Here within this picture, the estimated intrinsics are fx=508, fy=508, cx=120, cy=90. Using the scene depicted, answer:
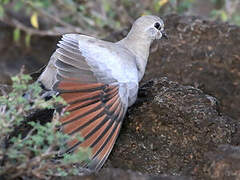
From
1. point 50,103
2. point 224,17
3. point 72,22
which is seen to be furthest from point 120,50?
Answer: point 72,22

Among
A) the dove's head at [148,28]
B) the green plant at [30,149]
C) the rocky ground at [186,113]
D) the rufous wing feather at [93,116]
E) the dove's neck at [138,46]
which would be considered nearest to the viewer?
the green plant at [30,149]

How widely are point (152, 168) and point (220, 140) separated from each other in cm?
56

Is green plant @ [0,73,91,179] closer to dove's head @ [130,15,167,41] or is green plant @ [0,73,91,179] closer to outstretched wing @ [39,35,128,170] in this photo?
outstretched wing @ [39,35,128,170]

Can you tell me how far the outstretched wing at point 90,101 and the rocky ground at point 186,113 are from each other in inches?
7.3

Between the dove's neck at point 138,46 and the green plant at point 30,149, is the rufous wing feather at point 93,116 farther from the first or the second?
the dove's neck at point 138,46

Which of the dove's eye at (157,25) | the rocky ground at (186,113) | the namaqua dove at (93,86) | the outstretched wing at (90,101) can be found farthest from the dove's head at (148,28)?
the outstretched wing at (90,101)

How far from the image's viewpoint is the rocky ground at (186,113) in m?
3.52

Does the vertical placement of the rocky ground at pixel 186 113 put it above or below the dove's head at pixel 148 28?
below

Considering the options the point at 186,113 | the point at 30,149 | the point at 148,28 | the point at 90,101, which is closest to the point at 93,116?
the point at 90,101

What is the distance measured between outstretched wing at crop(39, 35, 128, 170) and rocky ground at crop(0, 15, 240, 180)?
19 cm

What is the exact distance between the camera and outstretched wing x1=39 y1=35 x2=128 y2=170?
3785 millimetres

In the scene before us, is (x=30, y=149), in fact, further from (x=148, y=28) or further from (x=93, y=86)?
(x=148, y=28)

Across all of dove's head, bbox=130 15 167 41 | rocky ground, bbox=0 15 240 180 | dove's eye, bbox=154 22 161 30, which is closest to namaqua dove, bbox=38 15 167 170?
rocky ground, bbox=0 15 240 180

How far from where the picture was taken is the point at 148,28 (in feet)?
15.9
